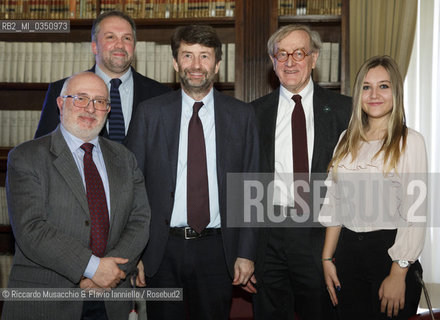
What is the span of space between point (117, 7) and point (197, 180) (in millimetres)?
2498

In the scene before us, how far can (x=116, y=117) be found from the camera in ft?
9.33

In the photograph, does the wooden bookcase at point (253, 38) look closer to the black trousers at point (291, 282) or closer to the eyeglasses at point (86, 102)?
the black trousers at point (291, 282)

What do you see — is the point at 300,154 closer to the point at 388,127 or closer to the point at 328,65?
the point at 388,127

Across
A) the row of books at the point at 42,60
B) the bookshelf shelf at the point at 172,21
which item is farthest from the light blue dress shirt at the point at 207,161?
the row of books at the point at 42,60

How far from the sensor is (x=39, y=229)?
2.04 m

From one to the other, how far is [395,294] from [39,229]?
154 centimetres

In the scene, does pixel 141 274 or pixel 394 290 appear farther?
pixel 141 274

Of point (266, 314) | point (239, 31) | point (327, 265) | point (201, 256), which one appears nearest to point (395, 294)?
point (327, 265)

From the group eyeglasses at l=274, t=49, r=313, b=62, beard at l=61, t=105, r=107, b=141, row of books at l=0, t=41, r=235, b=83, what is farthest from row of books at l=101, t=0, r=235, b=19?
beard at l=61, t=105, r=107, b=141

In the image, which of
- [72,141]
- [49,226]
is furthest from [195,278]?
[72,141]

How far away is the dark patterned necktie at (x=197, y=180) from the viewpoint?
241 centimetres

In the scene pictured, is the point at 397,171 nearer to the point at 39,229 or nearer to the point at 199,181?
the point at 199,181

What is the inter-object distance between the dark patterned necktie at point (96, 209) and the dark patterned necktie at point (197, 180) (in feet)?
1.41

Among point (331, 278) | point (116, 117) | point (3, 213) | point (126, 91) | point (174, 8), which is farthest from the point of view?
point (3, 213)
